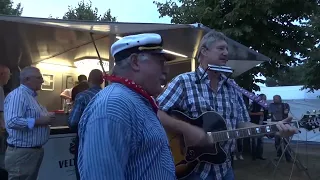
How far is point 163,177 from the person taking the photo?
155 cm

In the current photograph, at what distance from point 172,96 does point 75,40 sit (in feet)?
13.5

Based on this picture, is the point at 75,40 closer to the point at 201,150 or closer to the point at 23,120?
the point at 23,120

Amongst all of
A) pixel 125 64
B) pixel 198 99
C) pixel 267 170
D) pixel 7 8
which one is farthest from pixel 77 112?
pixel 7 8

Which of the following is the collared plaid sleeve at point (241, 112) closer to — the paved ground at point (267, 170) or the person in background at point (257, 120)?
the paved ground at point (267, 170)

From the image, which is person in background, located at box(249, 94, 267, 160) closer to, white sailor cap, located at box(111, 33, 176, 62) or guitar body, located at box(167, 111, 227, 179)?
guitar body, located at box(167, 111, 227, 179)

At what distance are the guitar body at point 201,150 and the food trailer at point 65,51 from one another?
3.53ft

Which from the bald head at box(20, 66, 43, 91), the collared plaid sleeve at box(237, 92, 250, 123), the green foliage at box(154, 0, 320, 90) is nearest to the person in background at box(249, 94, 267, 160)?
the green foliage at box(154, 0, 320, 90)

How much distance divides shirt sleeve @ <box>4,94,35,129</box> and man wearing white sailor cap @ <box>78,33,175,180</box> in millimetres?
2985

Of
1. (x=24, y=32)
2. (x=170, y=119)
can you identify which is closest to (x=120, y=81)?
(x=170, y=119)

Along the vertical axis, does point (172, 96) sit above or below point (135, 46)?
below

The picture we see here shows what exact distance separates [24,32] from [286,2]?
786cm

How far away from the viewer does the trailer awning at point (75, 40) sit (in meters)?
5.04

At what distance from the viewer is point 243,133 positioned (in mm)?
3230

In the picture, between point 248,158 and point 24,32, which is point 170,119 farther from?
point 248,158
